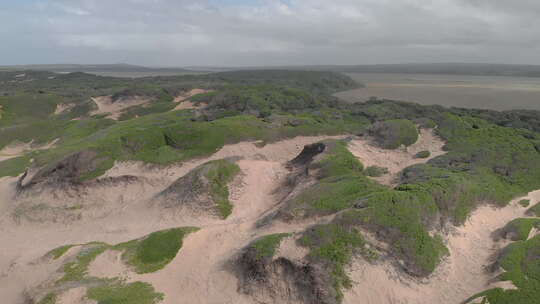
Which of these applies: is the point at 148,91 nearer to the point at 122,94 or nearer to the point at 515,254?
the point at 122,94

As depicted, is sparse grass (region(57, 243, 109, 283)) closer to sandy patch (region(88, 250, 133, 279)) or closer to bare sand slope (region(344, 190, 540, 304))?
sandy patch (region(88, 250, 133, 279))

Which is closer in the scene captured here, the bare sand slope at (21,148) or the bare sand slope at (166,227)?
the bare sand slope at (166,227)

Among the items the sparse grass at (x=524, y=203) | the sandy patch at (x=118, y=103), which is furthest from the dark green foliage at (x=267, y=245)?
the sandy patch at (x=118, y=103)

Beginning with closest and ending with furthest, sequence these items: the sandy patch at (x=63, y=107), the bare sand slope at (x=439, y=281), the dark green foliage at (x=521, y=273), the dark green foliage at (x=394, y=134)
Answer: the dark green foliage at (x=521, y=273)
the bare sand slope at (x=439, y=281)
the dark green foliage at (x=394, y=134)
the sandy patch at (x=63, y=107)

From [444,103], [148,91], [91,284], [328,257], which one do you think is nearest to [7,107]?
[148,91]

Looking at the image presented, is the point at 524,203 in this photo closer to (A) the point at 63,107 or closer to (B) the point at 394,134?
(B) the point at 394,134

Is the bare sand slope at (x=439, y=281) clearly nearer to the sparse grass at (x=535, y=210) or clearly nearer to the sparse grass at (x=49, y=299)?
the sparse grass at (x=535, y=210)
